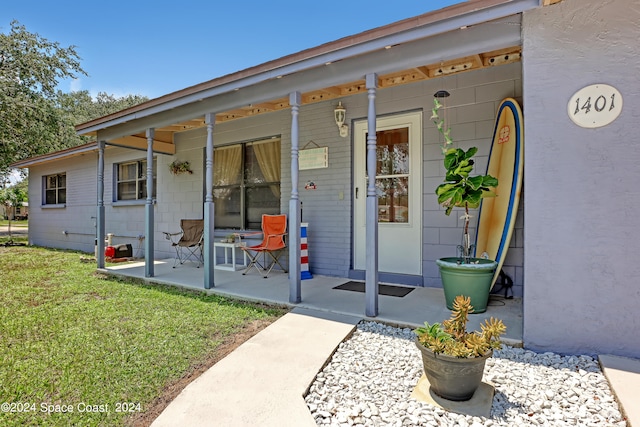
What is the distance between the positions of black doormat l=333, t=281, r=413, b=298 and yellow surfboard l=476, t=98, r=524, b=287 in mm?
922

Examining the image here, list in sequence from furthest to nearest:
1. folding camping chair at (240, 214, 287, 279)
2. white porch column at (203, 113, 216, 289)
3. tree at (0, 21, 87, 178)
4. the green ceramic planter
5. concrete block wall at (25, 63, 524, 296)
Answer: tree at (0, 21, 87, 178) → folding camping chair at (240, 214, 287, 279) → white porch column at (203, 113, 216, 289) → concrete block wall at (25, 63, 524, 296) → the green ceramic planter

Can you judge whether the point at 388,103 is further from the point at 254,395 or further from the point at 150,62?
the point at 150,62

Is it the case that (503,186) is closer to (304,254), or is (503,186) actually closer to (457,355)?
(457,355)

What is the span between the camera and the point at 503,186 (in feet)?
12.3

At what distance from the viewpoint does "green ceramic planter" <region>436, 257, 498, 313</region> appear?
3141 millimetres

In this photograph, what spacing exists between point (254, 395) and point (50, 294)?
12.4 ft

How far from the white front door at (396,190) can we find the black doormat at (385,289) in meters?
0.30

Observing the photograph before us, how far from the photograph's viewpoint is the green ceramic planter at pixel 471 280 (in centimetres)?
314

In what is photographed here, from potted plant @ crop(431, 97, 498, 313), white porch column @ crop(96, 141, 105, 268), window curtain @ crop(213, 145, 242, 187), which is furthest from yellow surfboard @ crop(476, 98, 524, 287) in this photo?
white porch column @ crop(96, 141, 105, 268)

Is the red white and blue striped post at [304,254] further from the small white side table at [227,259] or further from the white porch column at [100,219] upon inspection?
the white porch column at [100,219]

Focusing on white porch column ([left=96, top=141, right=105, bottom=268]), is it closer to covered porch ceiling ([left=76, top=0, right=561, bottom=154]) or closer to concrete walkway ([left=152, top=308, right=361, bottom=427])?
covered porch ceiling ([left=76, top=0, right=561, bottom=154])

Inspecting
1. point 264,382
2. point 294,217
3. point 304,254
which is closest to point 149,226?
point 304,254

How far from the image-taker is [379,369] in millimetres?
2352

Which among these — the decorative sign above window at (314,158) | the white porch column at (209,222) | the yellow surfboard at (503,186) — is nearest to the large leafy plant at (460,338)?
the yellow surfboard at (503,186)
